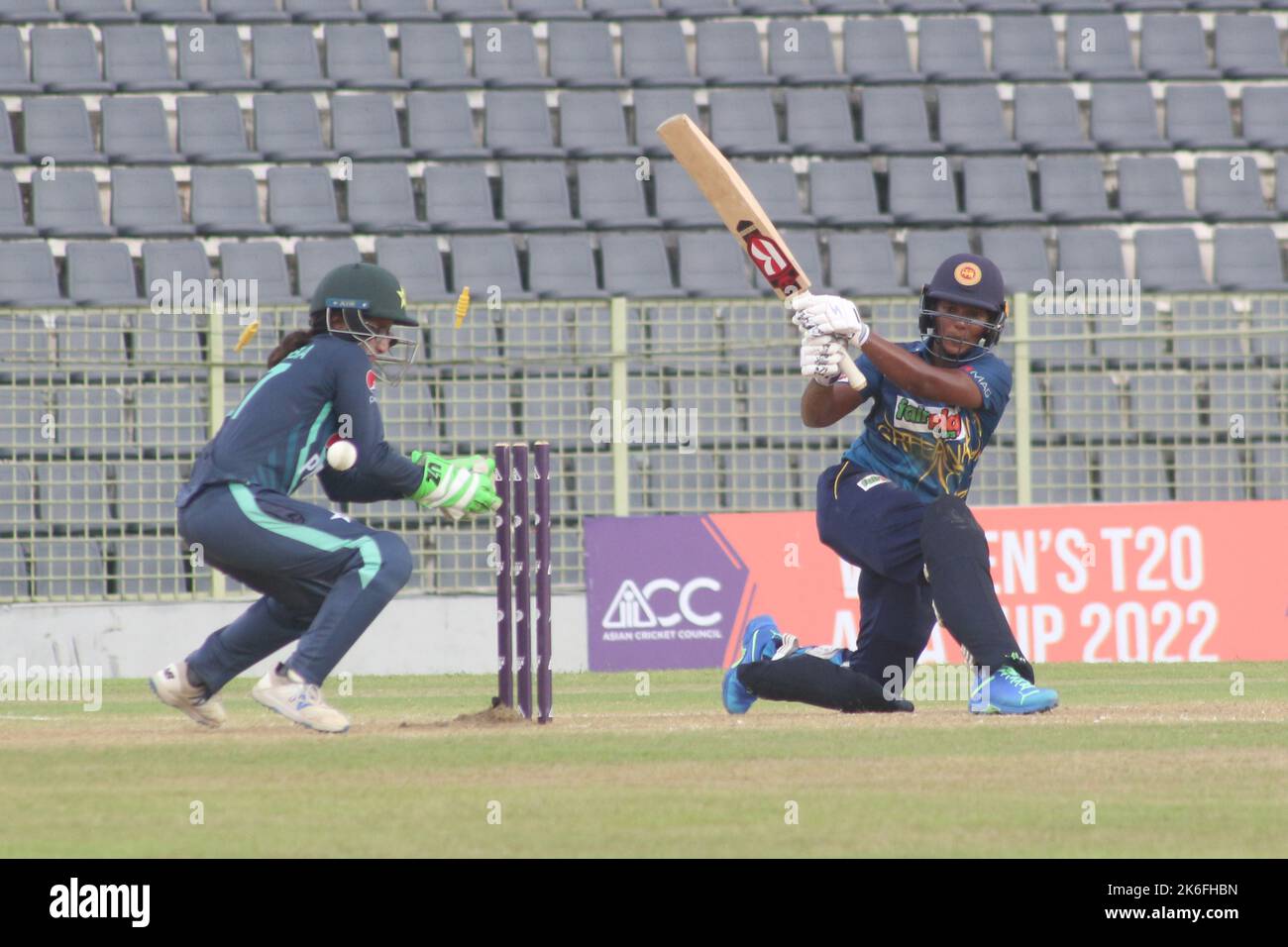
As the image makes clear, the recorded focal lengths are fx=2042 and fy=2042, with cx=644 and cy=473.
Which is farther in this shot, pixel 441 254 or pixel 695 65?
pixel 695 65

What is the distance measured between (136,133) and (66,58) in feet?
3.72

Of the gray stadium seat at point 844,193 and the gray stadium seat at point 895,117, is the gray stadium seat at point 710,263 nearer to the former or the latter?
the gray stadium seat at point 844,193

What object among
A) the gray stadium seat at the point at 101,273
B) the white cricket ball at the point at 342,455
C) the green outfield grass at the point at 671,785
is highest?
the gray stadium seat at the point at 101,273

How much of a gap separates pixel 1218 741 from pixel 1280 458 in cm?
796

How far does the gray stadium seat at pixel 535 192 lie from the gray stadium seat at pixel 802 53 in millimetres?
2347

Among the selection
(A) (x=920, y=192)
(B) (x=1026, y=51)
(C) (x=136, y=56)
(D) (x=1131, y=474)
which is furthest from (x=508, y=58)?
(D) (x=1131, y=474)

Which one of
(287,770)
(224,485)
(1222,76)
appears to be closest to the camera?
(287,770)

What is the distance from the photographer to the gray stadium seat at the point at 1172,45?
17.5 metres

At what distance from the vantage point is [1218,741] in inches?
244

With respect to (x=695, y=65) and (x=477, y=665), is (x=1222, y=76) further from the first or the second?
(x=477, y=665)

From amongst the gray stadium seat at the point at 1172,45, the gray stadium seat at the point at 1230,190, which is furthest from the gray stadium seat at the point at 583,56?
the gray stadium seat at the point at 1230,190

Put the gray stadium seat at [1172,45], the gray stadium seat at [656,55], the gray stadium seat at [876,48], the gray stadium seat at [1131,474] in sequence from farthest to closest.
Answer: the gray stadium seat at [1172,45], the gray stadium seat at [876,48], the gray stadium seat at [656,55], the gray stadium seat at [1131,474]
